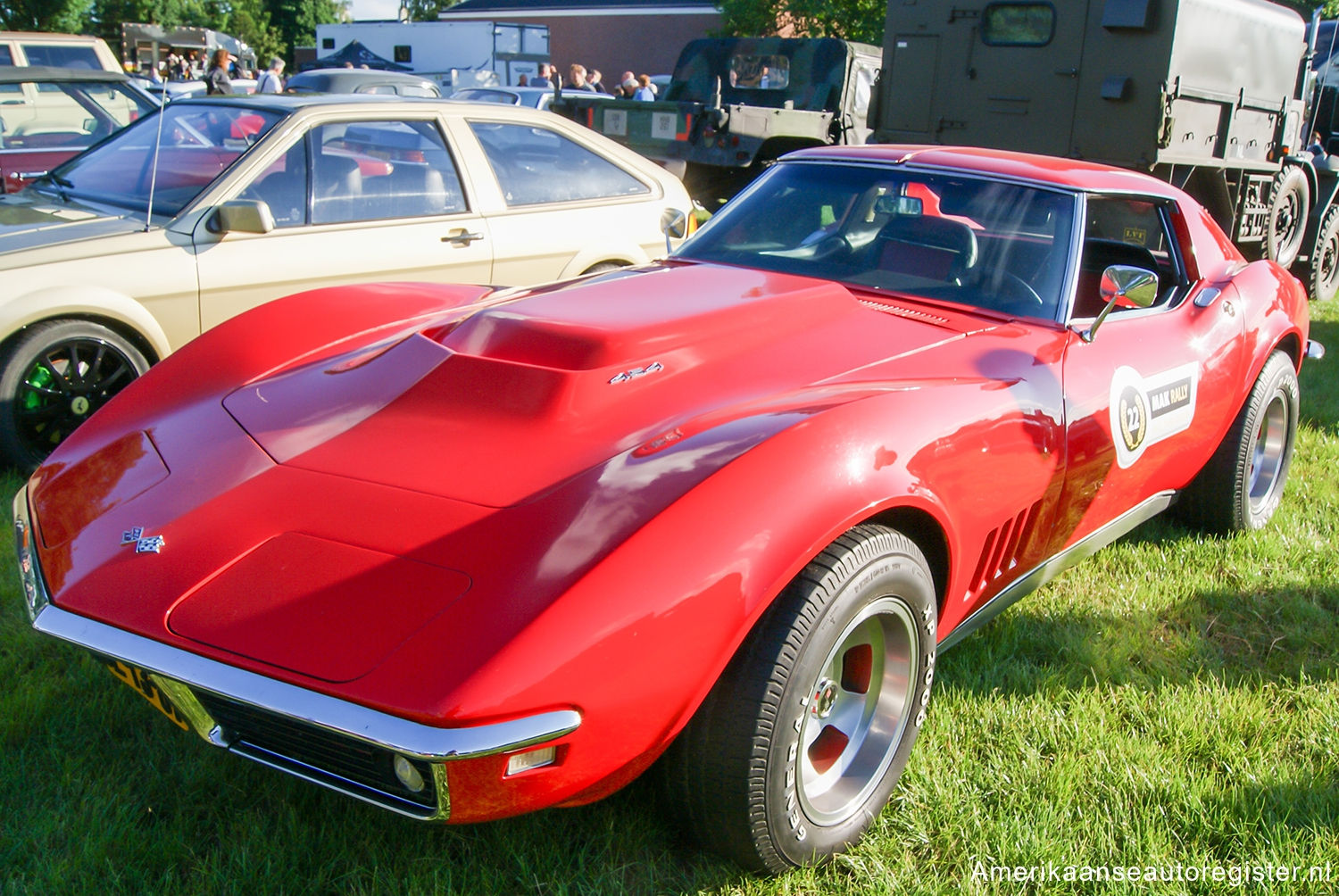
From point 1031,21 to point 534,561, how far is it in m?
7.46

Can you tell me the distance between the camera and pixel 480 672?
5.38 ft

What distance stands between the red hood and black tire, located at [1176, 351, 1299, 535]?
1523 millimetres

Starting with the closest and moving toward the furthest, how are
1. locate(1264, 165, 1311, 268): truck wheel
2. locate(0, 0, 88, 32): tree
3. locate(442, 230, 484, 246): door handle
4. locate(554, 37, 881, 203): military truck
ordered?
1. locate(442, 230, 484, 246): door handle
2. locate(1264, 165, 1311, 268): truck wheel
3. locate(554, 37, 881, 203): military truck
4. locate(0, 0, 88, 32): tree

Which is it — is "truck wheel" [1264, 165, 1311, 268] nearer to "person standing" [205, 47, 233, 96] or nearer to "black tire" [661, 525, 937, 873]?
"black tire" [661, 525, 937, 873]

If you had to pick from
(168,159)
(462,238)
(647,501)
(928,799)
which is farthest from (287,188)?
(928,799)

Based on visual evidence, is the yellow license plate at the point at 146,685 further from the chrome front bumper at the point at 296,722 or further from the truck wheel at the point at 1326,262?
the truck wheel at the point at 1326,262

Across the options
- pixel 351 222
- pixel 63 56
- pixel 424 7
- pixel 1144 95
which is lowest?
pixel 351 222

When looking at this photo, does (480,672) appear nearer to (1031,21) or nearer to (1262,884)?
(1262,884)

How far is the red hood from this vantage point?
7.11ft

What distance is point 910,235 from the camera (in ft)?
10.5

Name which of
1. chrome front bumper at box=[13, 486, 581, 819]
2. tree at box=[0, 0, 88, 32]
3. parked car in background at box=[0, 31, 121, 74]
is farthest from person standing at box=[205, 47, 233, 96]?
tree at box=[0, 0, 88, 32]

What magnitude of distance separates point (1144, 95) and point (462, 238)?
5009mm

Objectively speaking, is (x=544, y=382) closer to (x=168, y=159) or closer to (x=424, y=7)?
(x=168, y=159)

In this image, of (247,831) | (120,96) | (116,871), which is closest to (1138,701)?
(247,831)
